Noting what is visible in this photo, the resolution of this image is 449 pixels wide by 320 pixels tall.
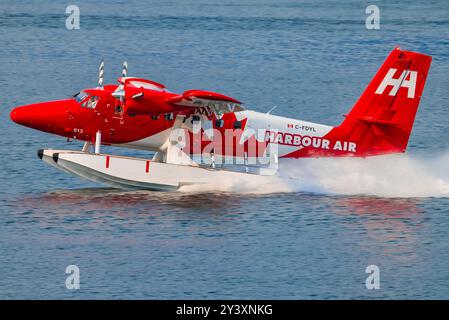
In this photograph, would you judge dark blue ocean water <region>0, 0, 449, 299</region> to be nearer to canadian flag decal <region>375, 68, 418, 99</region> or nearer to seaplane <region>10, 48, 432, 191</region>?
seaplane <region>10, 48, 432, 191</region>

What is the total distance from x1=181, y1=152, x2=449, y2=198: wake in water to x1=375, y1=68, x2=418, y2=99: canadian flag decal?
2.59 metres

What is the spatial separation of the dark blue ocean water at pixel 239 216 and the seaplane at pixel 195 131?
0.80 m

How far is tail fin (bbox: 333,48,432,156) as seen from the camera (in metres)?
38.1

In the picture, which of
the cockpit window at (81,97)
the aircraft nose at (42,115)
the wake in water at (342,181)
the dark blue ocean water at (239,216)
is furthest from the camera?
the wake in water at (342,181)

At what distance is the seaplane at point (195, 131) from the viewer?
36438 mm

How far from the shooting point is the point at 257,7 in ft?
271

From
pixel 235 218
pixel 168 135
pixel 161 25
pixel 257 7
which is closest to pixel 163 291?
pixel 235 218

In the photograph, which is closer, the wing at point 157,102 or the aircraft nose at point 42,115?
the wing at point 157,102

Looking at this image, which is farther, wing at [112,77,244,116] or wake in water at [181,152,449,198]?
wake in water at [181,152,449,198]

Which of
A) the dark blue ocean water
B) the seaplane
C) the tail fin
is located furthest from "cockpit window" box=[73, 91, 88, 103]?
the tail fin

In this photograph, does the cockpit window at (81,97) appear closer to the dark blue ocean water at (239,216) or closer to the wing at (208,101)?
the wing at (208,101)

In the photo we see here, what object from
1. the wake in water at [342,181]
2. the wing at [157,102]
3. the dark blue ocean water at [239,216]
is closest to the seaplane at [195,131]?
the wing at [157,102]
